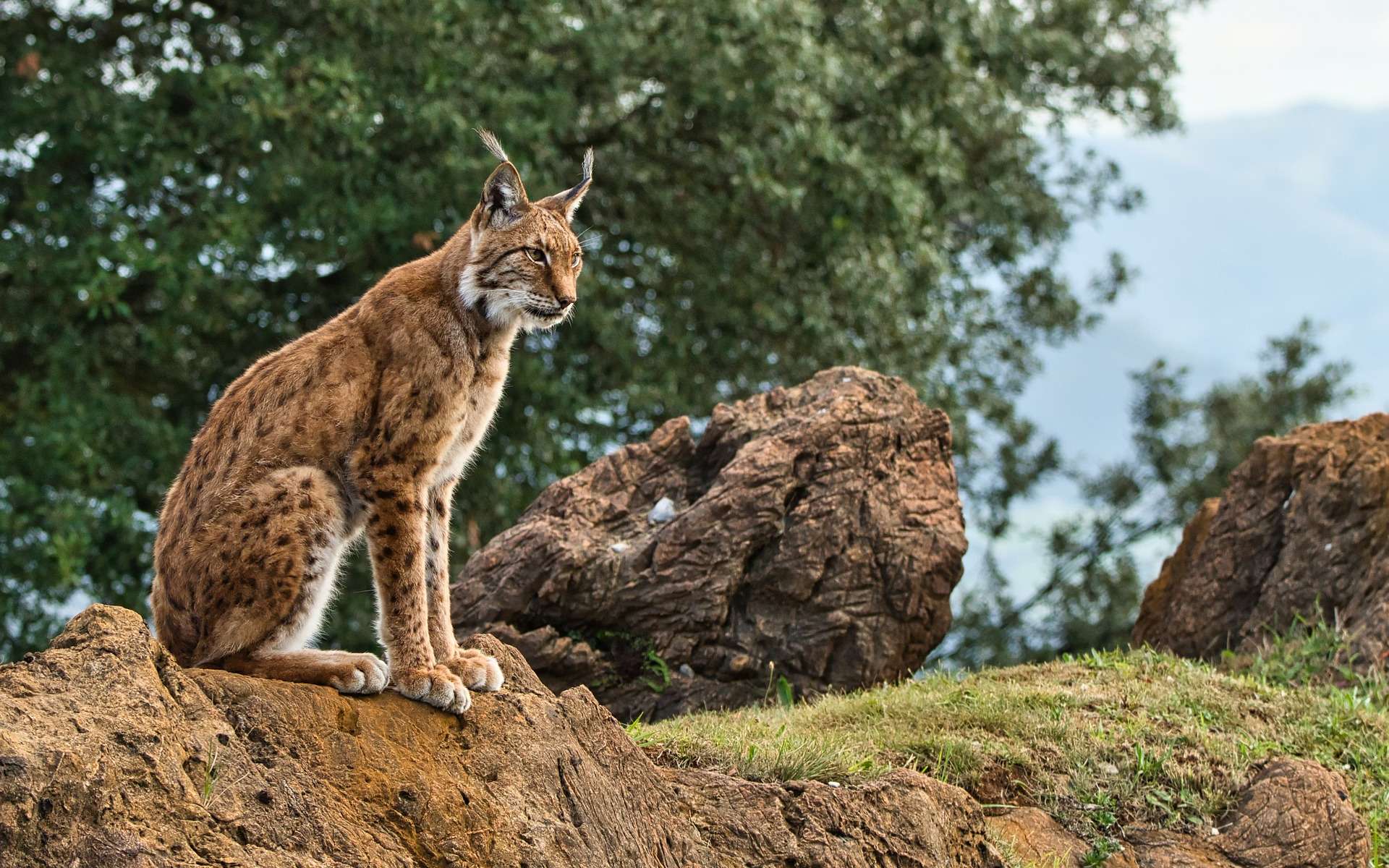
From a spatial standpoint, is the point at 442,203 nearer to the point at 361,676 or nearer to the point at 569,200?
the point at 569,200

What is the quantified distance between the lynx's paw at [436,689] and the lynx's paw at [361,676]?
0.08 meters

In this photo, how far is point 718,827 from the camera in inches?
244

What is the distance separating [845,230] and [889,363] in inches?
60.4

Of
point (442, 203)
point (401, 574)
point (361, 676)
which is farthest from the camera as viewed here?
point (442, 203)

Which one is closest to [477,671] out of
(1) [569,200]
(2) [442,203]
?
(1) [569,200]

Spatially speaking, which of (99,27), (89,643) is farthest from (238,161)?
(89,643)

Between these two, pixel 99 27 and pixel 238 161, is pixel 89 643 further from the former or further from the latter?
pixel 99 27

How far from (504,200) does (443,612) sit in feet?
6.30

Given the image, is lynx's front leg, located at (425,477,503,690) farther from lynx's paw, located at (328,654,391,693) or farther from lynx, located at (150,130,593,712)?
lynx's paw, located at (328,654,391,693)

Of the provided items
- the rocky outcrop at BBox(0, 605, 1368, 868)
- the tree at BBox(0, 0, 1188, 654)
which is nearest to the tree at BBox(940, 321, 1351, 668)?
the tree at BBox(0, 0, 1188, 654)

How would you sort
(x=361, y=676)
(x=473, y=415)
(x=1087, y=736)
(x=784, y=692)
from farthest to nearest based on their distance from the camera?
1. (x=784, y=692)
2. (x=1087, y=736)
3. (x=473, y=415)
4. (x=361, y=676)

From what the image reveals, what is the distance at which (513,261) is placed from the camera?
6.90 m

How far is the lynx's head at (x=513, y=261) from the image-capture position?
272 inches

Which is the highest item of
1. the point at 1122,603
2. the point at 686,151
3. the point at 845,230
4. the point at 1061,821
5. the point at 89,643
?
the point at 686,151
